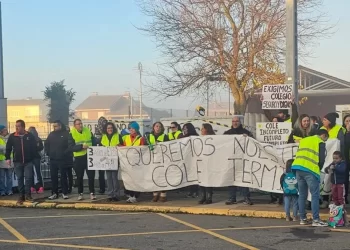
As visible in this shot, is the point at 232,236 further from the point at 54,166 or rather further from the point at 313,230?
the point at 54,166

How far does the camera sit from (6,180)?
1380 cm

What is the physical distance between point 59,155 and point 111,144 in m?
1.23

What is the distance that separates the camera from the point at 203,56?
82.0 feet

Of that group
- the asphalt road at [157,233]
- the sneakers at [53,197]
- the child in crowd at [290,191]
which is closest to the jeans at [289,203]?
the child in crowd at [290,191]

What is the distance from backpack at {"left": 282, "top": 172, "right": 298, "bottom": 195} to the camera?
9.46 metres

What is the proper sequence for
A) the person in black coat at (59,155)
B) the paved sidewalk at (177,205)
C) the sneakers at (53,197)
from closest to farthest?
the paved sidewalk at (177,205)
the person in black coat at (59,155)
the sneakers at (53,197)

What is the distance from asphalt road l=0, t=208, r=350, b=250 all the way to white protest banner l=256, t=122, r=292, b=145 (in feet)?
6.94

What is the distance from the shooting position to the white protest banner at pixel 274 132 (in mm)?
11273

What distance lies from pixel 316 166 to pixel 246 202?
2457mm

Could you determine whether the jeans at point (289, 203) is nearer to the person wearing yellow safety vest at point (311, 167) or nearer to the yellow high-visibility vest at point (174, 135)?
the person wearing yellow safety vest at point (311, 167)

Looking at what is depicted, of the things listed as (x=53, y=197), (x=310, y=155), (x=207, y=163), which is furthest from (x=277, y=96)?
(x=53, y=197)

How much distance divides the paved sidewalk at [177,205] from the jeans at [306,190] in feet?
2.00

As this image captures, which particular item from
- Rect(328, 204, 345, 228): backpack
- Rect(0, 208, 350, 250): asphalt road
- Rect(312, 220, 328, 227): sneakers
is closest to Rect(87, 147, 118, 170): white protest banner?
Rect(0, 208, 350, 250): asphalt road

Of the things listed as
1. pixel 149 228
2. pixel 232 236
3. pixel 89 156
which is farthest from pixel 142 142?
pixel 232 236
